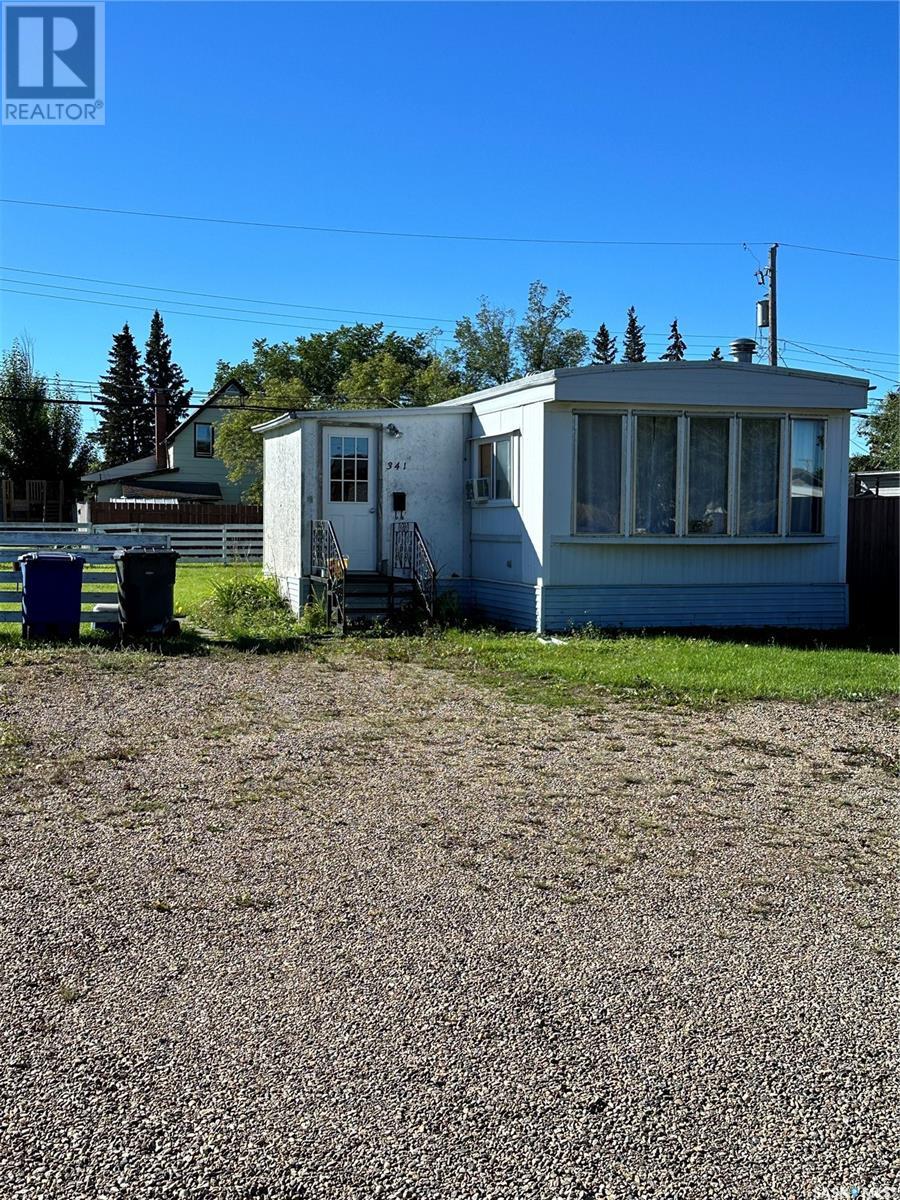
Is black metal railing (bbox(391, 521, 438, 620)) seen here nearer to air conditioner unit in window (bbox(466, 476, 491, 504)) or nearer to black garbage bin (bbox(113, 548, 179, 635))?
air conditioner unit in window (bbox(466, 476, 491, 504))

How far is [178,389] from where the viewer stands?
251 feet

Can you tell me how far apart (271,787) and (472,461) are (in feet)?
32.4

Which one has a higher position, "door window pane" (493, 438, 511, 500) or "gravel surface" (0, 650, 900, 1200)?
"door window pane" (493, 438, 511, 500)

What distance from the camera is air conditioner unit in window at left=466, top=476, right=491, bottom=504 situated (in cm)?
1495

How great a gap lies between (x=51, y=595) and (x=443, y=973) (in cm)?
954

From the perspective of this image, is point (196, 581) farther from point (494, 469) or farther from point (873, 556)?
point (873, 556)

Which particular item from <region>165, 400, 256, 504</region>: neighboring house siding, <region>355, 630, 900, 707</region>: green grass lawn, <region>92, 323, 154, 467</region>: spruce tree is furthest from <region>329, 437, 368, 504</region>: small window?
<region>92, 323, 154, 467</region>: spruce tree

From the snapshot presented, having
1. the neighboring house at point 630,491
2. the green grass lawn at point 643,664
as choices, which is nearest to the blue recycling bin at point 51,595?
the green grass lawn at point 643,664

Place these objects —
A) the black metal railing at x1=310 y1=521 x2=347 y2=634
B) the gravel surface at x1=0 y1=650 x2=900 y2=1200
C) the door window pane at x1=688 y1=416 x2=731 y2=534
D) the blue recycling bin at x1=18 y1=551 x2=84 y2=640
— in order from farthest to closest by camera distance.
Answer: the black metal railing at x1=310 y1=521 x2=347 y2=634 → the door window pane at x1=688 y1=416 x2=731 y2=534 → the blue recycling bin at x1=18 y1=551 x2=84 y2=640 → the gravel surface at x1=0 y1=650 x2=900 y2=1200

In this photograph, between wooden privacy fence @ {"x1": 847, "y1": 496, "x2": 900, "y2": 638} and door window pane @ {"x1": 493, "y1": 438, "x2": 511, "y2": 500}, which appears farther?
wooden privacy fence @ {"x1": 847, "y1": 496, "x2": 900, "y2": 638}

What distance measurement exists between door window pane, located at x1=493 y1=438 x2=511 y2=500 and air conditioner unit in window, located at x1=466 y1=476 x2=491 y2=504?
0.87 feet

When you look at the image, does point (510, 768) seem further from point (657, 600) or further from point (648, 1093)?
point (657, 600)

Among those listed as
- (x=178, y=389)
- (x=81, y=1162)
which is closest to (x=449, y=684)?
(x=81, y=1162)

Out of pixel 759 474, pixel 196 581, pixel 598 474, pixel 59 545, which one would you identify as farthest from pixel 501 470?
pixel 196 581
